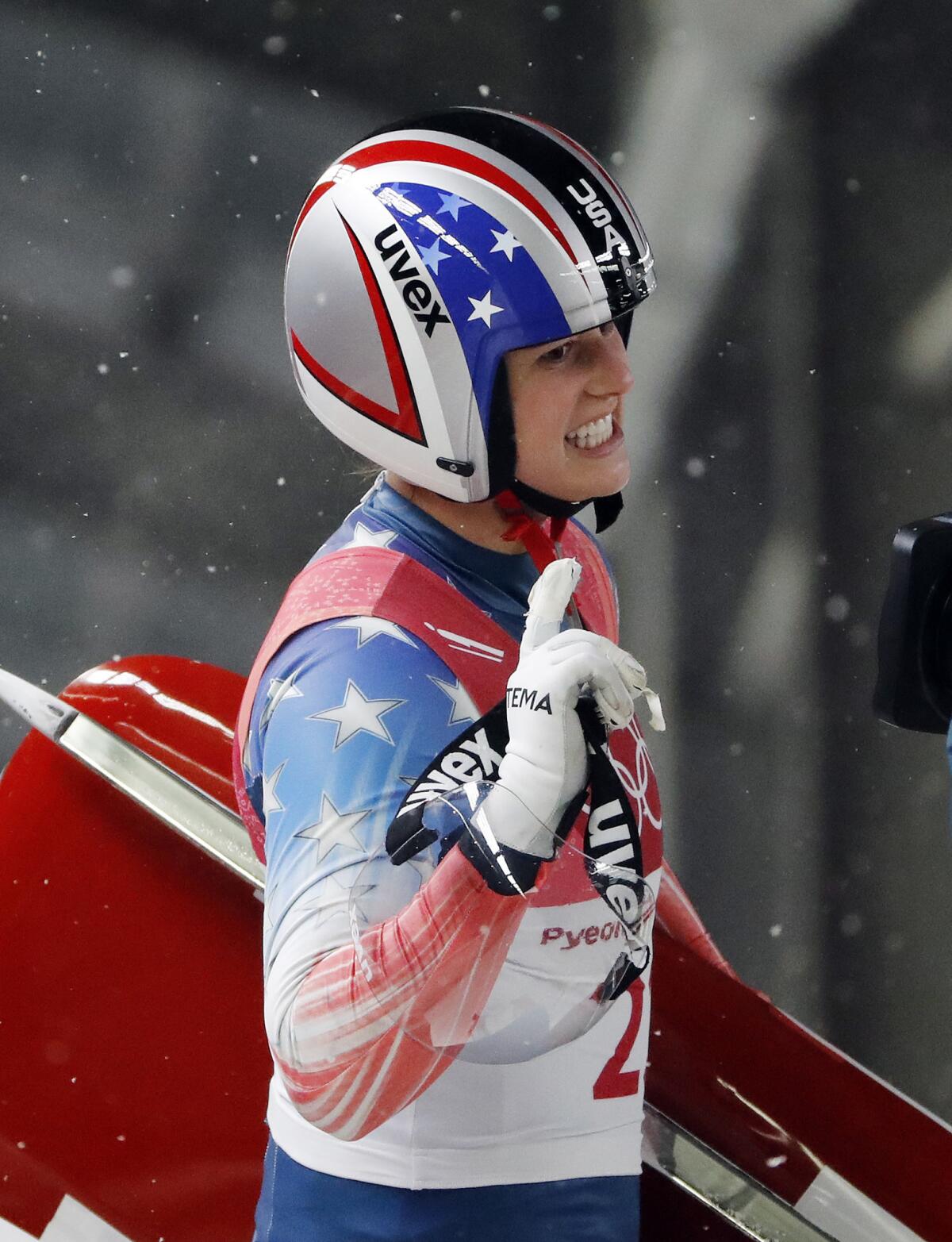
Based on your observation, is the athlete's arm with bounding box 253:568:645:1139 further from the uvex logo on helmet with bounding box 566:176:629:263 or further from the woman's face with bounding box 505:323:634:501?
the uvex logo on helmet with bounding box 566:176:629:263

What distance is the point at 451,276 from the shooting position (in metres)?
0.96

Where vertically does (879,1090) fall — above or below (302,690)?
below

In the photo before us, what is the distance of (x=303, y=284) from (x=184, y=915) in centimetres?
68

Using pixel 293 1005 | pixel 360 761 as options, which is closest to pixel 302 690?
pixel 360 761

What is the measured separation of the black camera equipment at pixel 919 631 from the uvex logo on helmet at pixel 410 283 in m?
0.33

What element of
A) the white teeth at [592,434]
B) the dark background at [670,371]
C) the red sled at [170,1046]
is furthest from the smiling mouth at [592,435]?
the dark background at [670,371]

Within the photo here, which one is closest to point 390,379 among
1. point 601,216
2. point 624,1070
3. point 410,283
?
point 410,283

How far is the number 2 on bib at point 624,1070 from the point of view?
1.06 meters

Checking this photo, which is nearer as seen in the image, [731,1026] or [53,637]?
[731,1026]

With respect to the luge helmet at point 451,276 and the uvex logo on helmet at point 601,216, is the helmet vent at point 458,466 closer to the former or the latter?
the luge helmet at point 451,276

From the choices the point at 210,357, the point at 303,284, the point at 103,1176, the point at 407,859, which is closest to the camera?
the point at 407,859

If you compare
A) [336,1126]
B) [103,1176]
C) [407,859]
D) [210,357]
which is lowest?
[103,1176]

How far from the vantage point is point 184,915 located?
1.43 meters

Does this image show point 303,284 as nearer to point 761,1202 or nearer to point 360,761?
point 360,761
